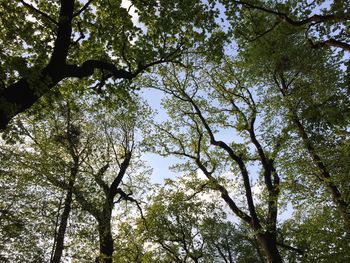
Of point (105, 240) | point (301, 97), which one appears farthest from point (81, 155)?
point (301, 97)

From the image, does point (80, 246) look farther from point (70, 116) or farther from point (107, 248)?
point (70, 116)

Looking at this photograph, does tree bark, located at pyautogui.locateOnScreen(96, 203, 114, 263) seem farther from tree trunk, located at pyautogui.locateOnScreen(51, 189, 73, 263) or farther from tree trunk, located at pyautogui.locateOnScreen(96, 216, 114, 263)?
tree trunk, located at pyautogui.locateOnScreen(51, 189, 73, 263)

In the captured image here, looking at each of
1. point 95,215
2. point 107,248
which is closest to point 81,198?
point 95,215

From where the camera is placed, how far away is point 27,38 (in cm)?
888

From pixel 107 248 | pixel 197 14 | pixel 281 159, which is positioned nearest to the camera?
pixel 197 14

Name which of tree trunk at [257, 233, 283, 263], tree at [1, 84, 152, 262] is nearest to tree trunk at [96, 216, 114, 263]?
tree at [1, 84, 152, 262]

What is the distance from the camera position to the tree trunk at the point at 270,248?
1436 cm

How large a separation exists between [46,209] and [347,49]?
13923mm

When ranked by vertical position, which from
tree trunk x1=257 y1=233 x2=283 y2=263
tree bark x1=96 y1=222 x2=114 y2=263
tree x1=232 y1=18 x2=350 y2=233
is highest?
tree x1=232 y1=18 x2=350 y2=233

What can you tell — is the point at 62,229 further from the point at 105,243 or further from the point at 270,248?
the point at 270,248

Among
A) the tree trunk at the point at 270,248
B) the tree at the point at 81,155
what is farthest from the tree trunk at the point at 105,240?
the tree trunk at the point at 270,248

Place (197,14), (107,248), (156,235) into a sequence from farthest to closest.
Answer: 1. (156,235)
2. (107,248)
3. (197,14)

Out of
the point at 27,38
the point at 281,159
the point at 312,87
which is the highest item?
the point at 312,87

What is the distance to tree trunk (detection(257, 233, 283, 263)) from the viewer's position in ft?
47.1
